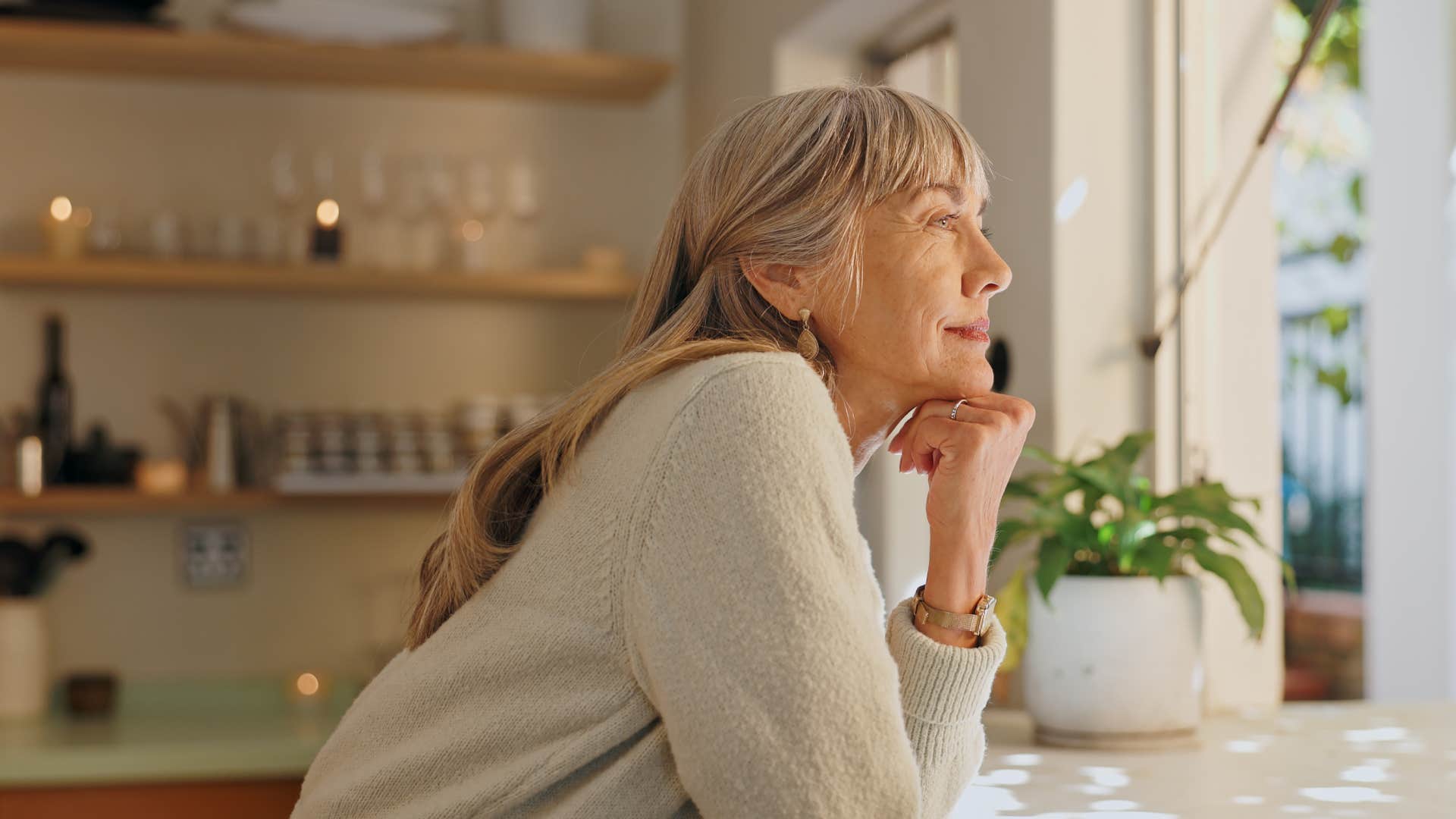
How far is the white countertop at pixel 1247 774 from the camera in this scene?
1.31 meters

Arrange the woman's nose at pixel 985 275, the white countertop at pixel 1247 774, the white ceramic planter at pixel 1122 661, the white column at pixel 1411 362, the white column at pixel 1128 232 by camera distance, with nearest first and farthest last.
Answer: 1. the woman's nose at pixel 985 275
2. the white countertop at pixel 1247 774
3. the white ceramic planter at pixel 1122 661
4. the white column at pixel 1128 232
5. the white column at pixel 1411 362

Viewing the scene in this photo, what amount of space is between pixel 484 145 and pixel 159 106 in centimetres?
71

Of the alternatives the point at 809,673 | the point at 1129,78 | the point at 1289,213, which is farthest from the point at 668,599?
the point at 1289,213

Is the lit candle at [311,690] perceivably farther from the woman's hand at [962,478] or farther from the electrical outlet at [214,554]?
the woman's hand at [962,478]

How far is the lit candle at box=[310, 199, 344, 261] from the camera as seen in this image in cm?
304

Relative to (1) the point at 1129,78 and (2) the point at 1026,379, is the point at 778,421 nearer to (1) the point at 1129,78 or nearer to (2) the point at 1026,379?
(2) the point at 1026,379

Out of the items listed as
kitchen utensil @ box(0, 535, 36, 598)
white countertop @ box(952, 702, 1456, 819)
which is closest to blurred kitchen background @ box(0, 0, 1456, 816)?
kitchen utensil @ box(0, 535, 36, 598)

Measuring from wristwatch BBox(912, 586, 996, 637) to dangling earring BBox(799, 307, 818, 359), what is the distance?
21cm

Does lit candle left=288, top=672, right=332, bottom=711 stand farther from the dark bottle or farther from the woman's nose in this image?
the woman's nose

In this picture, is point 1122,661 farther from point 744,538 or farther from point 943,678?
→ point 744,538

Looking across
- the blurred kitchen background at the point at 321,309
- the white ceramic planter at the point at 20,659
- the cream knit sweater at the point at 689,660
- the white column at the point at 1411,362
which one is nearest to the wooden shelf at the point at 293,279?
the blurred kitchen background at the point at 321,309

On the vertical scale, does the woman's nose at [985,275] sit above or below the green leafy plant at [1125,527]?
above

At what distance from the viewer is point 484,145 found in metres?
3.33

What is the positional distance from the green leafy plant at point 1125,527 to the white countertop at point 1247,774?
16cm
